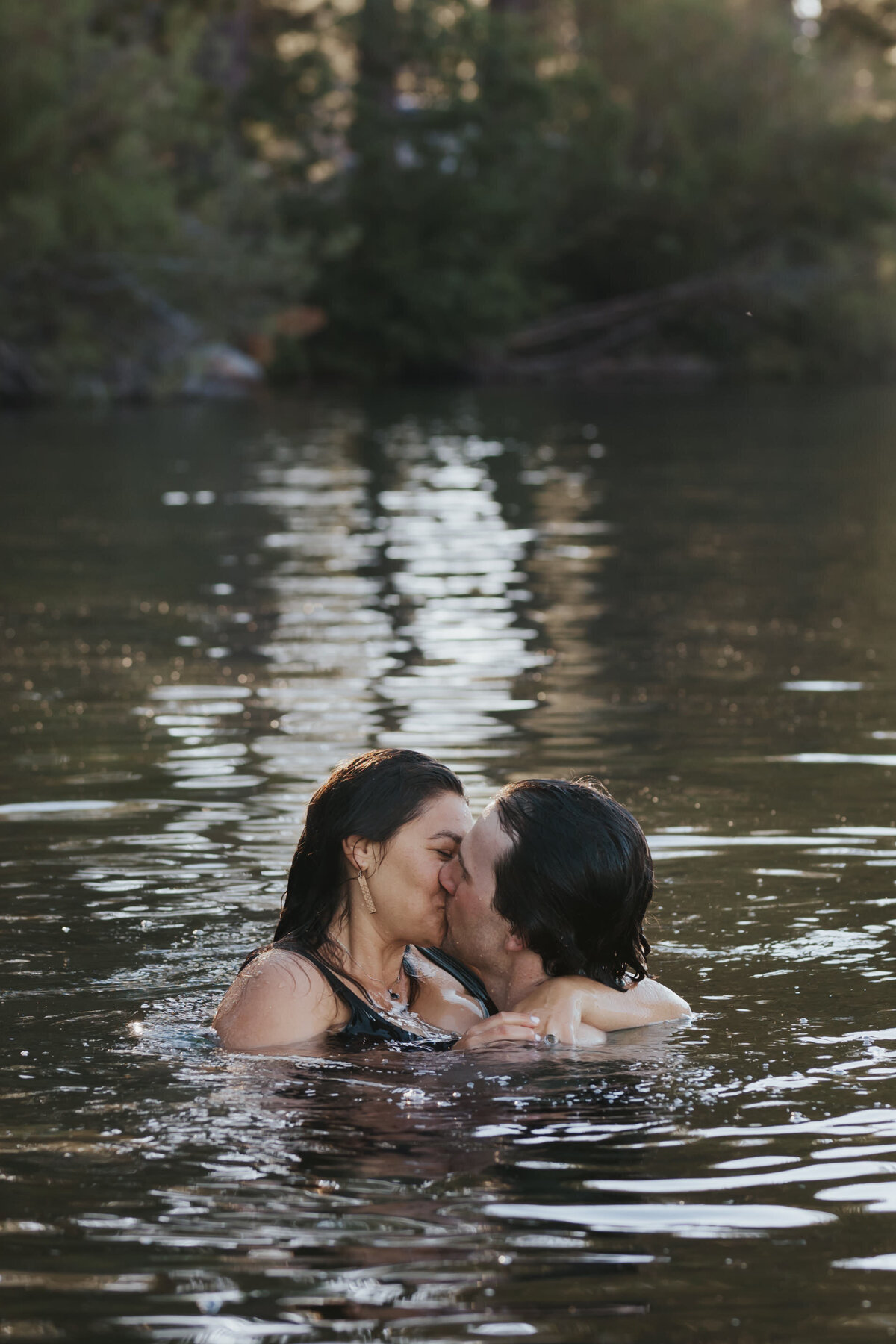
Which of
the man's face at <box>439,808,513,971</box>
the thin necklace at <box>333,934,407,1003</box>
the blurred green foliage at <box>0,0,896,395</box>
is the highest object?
the blurred green foliage at <box>0,0,896,395</box>

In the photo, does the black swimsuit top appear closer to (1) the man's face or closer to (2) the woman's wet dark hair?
(2) the woman's wet dark hair

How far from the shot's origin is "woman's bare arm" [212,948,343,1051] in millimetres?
5195

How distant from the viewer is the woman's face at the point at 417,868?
209 inches

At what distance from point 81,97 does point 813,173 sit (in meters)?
21.5

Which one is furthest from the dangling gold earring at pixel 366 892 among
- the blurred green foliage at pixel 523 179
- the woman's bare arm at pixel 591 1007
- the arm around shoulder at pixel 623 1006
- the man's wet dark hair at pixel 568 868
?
the blurred green foliage at pixel 523 179

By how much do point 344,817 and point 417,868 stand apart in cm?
24

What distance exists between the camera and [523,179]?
48.7 m

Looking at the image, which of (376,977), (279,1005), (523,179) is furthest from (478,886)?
(523,179)

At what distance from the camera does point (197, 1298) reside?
392cm

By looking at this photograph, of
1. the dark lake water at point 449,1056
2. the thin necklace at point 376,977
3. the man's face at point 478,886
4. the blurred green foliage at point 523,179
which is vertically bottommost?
the dark lake water at point 449,1056

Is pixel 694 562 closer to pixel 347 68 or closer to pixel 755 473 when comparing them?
pixel 755 473

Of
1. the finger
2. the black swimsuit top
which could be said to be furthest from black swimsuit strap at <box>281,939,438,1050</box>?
the finger

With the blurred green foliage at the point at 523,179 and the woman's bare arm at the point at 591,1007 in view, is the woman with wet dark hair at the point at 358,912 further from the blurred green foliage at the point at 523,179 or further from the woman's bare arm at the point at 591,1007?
the blurred green foliage at the point at 523,179

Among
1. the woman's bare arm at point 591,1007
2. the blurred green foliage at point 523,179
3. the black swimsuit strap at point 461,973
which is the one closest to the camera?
the woman's bare arm at point 591,1007
